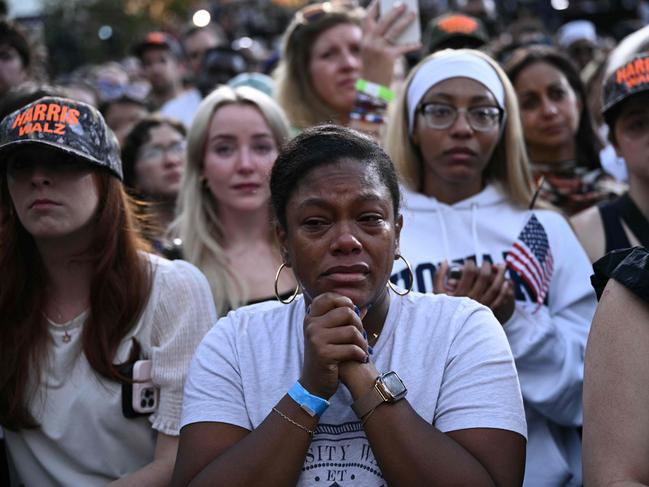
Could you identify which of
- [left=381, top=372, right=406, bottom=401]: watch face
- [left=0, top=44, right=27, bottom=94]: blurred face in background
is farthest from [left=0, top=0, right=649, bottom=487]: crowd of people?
[left=0, top=44, right=27, bottom=94]: blurred face in background

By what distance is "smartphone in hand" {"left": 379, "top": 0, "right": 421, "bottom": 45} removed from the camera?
4867 mm

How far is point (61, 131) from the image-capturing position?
10.3 ft

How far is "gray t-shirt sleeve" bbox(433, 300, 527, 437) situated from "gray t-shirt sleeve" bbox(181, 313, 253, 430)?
557 mm

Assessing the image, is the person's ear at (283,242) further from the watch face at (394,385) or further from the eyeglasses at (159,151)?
the eyeglasses at (159,151)

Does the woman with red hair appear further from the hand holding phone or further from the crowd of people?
the hand holding phone

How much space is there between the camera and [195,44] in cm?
1018

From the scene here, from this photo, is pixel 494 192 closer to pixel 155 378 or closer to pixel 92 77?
pixel 155 378

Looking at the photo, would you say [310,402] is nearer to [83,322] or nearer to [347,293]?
[347,293]

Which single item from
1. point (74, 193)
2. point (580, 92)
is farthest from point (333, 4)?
point (74, 193)

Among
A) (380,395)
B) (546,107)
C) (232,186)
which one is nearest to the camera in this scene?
(380,395)

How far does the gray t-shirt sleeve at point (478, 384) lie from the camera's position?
2.40 m

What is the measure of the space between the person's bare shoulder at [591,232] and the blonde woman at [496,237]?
18 centimetres

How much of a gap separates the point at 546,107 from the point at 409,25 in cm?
93

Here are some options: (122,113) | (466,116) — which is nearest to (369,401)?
(466,116)
